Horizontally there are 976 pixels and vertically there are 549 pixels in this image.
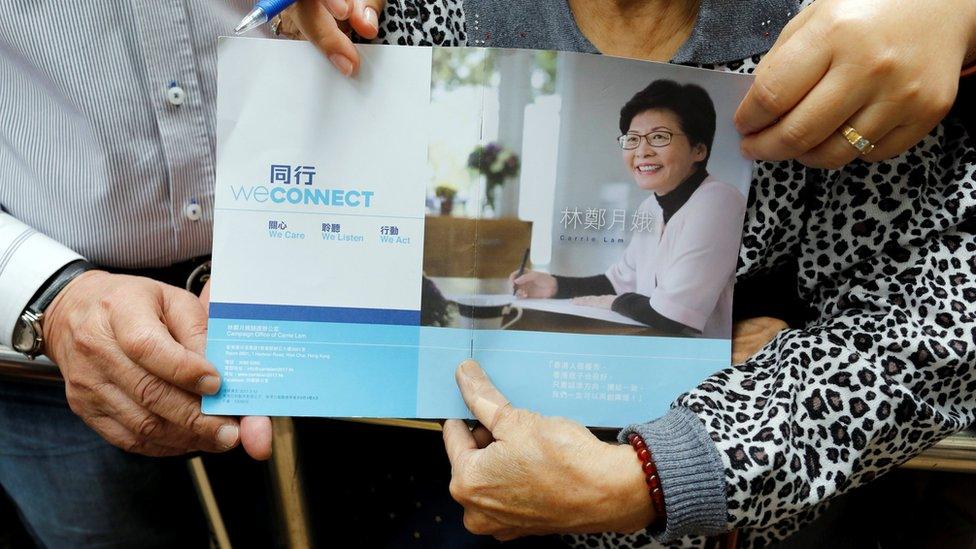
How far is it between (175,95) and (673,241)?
26.5 inches

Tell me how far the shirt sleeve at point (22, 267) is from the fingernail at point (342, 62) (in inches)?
18.7

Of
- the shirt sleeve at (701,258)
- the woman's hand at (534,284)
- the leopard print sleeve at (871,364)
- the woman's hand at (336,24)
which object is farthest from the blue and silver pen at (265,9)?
the leopard print sleeve at (871,364)

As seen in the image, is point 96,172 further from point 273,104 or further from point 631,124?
point 631,124

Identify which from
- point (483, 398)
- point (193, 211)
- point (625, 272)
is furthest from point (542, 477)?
point (193, 211)

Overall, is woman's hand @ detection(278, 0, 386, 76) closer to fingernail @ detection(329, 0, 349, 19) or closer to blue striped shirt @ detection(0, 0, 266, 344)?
fingernail @ detection(329, 0, 349, 19)

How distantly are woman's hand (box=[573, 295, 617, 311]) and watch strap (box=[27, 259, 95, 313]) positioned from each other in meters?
0.65

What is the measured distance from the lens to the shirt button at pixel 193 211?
3.25ft

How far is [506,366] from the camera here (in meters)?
0.77

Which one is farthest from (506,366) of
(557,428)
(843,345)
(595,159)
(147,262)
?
(147,262)

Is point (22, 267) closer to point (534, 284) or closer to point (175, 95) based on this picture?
point (175, 95)

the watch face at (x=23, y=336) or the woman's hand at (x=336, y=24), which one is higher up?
the woman's hand at (x=336, y=24)

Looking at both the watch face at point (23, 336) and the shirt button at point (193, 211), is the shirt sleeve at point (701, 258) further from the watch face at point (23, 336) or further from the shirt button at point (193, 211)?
the watch face at point (23, 336)

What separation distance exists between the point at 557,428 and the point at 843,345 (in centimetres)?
32

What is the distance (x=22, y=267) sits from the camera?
90 centimetres
